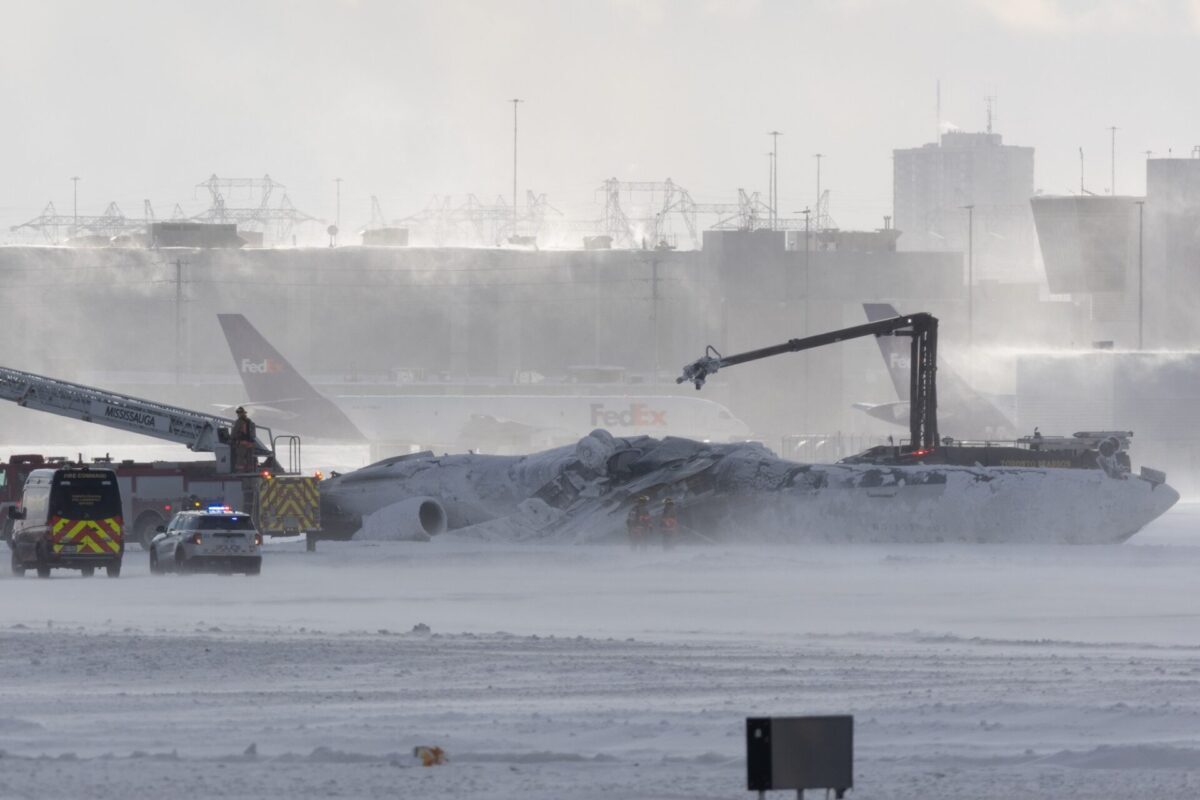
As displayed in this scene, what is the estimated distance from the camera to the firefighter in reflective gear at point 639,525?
156ft

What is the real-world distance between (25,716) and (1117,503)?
118 ft

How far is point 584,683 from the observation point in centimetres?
2058

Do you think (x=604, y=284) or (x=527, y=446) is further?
(x=604, y=284)

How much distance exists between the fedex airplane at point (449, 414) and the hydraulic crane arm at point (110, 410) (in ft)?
195

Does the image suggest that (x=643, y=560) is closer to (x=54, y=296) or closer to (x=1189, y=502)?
(x=1189, y=502)

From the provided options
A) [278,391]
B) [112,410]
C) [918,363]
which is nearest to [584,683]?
[112,410]

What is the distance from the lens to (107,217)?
188 metres

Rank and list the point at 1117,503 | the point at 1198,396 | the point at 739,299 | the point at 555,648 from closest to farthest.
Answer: the point at 555,648 < the point at 1117,503 < the point at 1198,396 < the point at 739,299

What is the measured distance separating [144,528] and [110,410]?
6.25 metres

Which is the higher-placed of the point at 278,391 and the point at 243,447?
the point at 278,391

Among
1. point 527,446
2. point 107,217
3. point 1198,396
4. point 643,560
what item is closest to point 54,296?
point 107,217

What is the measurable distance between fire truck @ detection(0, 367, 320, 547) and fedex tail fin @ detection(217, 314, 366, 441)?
60287 mm

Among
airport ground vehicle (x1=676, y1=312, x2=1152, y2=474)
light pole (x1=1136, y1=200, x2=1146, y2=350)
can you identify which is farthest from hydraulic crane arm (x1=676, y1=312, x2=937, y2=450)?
light pole (x1=1136, y1=200, x2=1146, y2=350)

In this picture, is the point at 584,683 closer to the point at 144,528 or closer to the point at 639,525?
the point at 639,525
